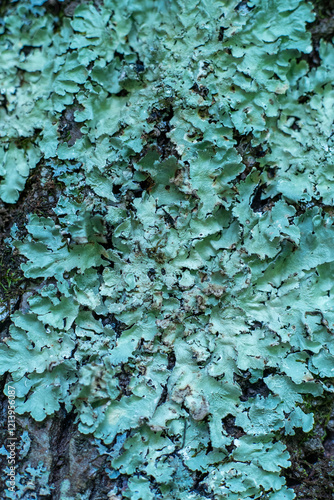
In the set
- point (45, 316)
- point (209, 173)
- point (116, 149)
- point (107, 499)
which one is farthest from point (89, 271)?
point (107, 499)

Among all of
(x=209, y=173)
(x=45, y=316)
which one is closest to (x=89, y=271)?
(x=45, y=316)

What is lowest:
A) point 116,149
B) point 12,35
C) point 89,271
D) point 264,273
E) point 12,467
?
point 12,467

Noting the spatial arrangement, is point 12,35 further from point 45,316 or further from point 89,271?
point 45,316

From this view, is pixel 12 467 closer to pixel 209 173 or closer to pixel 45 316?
pixel 45 316

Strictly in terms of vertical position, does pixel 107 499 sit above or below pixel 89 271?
below

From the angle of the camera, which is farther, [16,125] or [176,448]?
[16,125]

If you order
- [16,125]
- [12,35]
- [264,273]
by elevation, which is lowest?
[264,273]
